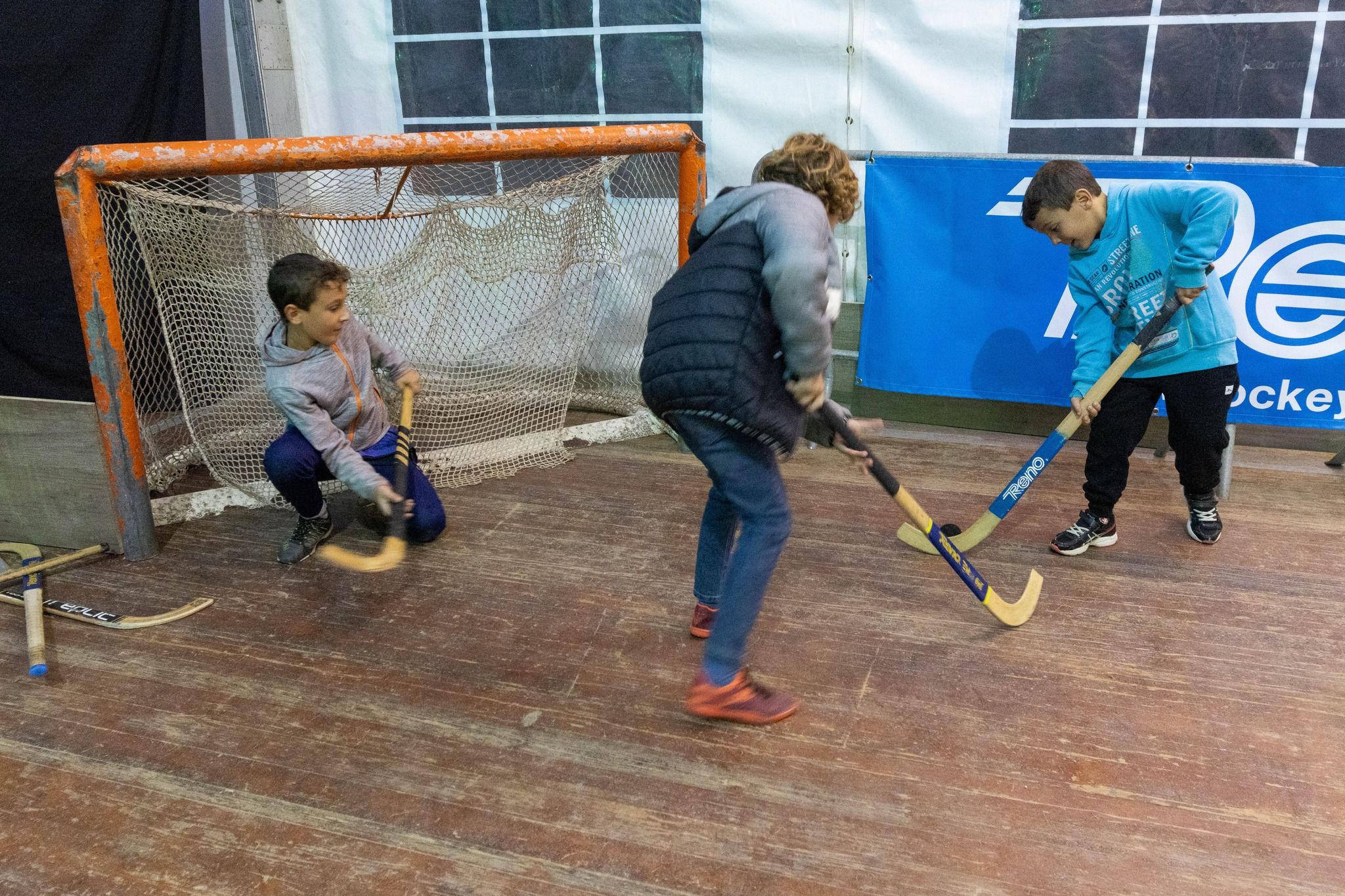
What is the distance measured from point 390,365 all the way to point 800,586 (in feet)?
4.85

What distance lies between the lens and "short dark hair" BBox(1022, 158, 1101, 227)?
2.57 metres

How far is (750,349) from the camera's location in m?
1.84

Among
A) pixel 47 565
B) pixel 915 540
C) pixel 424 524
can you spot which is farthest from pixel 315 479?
pixel 915 540

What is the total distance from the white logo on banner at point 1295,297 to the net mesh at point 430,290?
2.18 metres

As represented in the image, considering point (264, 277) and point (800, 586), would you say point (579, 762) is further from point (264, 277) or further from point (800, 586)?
point (264, 277)

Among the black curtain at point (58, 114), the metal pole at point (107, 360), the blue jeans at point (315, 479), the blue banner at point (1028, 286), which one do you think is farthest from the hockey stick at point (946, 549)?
the black curtain at point (58, 114)

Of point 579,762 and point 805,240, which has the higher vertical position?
point 805,240

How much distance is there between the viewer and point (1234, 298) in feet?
10.7

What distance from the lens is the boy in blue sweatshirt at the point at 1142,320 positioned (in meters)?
2.57

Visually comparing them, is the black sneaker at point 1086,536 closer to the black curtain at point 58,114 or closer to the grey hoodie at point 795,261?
the grey hoodie at point 795,261

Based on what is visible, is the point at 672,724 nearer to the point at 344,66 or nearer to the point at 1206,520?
the point at 1206,520

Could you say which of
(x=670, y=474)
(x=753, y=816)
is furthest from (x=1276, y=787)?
(x=670, y=474)

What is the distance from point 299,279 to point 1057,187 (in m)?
2.07

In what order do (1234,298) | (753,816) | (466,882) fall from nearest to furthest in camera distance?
(466,882), (753,816), (1234,298)
